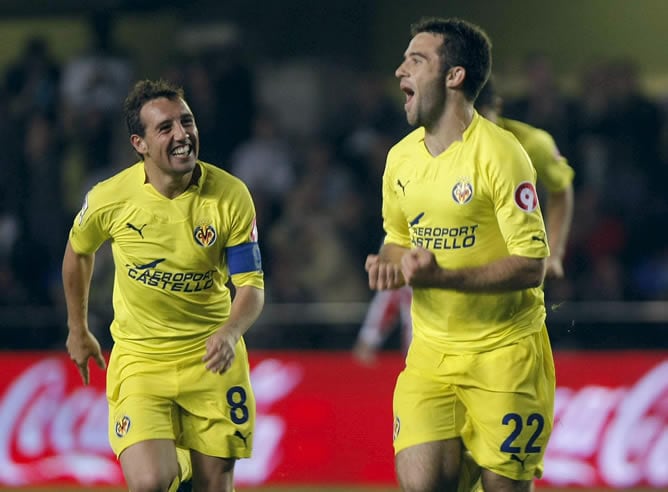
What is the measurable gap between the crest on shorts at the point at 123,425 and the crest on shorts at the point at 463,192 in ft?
5.08

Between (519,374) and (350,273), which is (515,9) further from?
(519,374)

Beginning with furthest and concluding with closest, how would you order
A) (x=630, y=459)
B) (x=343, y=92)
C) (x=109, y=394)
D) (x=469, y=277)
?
(x=343, y=92)
(x=630, y=459)
(x=109, y=394)
(x=469, y=277)

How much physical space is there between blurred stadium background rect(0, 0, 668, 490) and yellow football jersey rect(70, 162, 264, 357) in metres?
3.17

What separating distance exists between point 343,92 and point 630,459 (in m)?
4.73

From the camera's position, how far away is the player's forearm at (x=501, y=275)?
4.52 metres

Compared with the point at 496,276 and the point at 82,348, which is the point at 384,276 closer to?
the point at 496,276

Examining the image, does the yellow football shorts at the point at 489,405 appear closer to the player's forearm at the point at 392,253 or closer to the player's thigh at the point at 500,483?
the player's thigh at the point at 500,483

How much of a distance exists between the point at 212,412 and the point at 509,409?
1198 millimetres

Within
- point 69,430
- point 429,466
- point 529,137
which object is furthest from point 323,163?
point 429,466

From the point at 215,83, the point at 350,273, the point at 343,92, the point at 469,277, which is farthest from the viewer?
the point at 343,92

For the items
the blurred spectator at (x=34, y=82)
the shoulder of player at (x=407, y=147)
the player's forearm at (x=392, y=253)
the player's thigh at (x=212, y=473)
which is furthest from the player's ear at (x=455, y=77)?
the blurred spectator at (x=34, y=82)

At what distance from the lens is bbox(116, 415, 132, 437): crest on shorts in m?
5.04

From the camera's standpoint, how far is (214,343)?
15.6ft

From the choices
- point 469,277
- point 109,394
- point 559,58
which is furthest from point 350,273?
point 469,277
